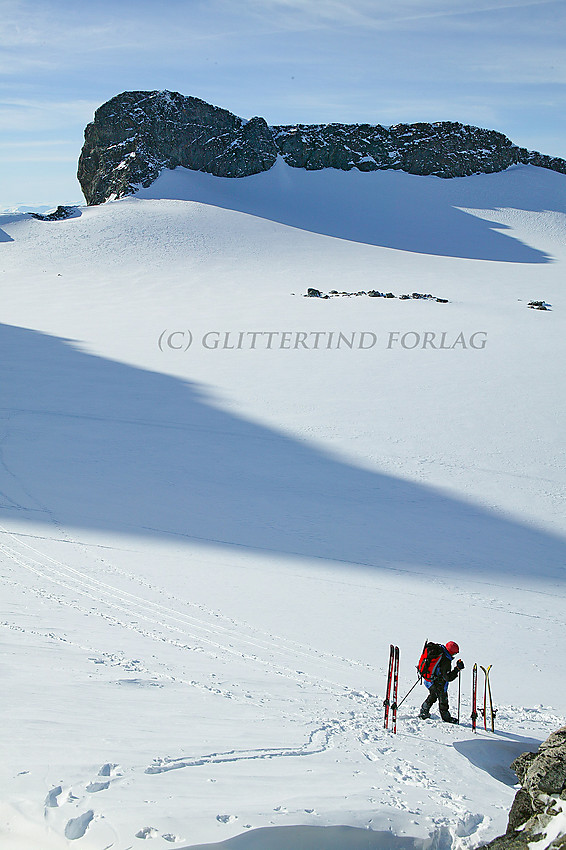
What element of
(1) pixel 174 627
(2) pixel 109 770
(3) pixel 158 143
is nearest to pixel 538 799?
(2) pixel 109 770

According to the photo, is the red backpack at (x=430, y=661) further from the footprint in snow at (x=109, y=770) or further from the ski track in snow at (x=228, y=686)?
Result: the footprint in snow at (x=109, y=770)

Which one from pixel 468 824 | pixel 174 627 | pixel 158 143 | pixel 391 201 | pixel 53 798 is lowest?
pixel 468 824

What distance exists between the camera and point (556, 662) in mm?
6684

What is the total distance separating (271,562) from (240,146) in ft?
148

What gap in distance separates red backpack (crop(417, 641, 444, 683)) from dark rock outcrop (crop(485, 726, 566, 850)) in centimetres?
186

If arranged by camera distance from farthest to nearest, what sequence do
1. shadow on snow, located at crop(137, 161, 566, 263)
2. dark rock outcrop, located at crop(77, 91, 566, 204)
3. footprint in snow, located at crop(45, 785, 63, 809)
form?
dark rock outcrop, located at crop(77, 91, 566, 204), shadow on snow, located at crop(137, 161, 566, 263), footprint in snow, located at crop(45, 785, 63, 809)

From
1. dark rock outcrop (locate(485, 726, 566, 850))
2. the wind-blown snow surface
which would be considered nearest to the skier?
the wind-blown snow surface

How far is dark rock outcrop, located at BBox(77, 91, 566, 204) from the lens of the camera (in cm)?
4581

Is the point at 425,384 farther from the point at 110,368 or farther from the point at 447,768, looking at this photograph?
the point at 447,768

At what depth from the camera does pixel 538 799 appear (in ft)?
11.9

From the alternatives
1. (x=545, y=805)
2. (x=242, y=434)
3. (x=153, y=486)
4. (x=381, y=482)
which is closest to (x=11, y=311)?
(x=242, y=434)

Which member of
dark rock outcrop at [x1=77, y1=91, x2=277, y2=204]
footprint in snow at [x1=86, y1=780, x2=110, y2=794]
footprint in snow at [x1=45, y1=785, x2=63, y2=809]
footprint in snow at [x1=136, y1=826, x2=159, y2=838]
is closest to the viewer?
footprint in snow at [x1=136, y1=826, x2=159, y2=838]

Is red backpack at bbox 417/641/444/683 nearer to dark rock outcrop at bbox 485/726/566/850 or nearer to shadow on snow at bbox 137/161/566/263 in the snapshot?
dark rock outcrop at bbox 485/726/566/850

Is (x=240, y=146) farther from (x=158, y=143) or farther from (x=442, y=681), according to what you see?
(x=442, y=681)
